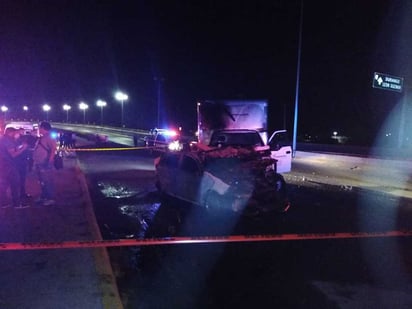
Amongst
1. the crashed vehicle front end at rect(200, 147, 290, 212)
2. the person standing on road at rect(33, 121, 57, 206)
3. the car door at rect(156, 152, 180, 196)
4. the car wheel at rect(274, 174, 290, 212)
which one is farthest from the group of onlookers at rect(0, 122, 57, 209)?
the car wheel at rect(274, 174, 290, 212)

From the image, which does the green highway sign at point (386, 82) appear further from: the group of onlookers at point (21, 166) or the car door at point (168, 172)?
the group of onlookers at point (21, 166)

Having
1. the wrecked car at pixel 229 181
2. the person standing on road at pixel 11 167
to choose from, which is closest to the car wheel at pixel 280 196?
the wrecked car at pixel 229 181

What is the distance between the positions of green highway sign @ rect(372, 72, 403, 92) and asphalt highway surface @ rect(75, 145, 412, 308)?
14.0m

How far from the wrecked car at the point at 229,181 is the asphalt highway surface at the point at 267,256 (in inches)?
12.1

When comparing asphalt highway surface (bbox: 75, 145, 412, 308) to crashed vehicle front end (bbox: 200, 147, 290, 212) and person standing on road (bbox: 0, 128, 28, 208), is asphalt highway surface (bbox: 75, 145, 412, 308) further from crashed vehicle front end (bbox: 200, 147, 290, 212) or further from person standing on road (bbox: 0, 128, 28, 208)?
person standing on road (bbox: 0, 128, 28, 208)

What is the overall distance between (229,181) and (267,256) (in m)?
2.85

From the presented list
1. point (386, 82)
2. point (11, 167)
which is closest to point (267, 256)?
point (11, 167)

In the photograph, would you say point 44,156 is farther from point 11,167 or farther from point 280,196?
point 280,196

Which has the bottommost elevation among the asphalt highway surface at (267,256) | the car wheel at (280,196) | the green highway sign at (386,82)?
the asphalt highway surface at (267,256)

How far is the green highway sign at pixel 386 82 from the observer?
26.0m

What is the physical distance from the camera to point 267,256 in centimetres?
709

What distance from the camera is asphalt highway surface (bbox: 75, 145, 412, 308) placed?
18.0ft

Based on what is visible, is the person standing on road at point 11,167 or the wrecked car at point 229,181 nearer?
the person standing on road at point 11,167

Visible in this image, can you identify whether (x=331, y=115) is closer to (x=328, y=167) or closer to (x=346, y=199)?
(x=328, y=167)
